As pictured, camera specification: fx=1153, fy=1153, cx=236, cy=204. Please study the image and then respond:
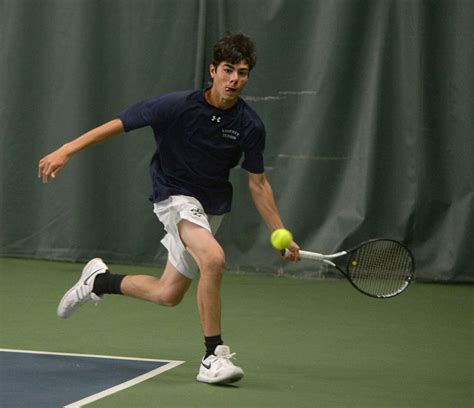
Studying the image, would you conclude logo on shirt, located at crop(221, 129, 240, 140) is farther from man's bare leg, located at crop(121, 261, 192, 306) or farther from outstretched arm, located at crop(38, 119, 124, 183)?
man's bare leg, located at crop(121, 261, 192, 306)

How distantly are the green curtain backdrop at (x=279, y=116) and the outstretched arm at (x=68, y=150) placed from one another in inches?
131

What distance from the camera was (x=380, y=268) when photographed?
5035 mm

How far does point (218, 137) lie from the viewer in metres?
4.90

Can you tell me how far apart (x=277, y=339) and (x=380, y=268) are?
0.94 meters

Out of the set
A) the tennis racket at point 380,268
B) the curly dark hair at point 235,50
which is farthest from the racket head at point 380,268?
the curly dark hair at point 235,50

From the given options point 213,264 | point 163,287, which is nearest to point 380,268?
point 213,264

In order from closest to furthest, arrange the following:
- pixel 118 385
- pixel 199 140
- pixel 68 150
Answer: pixel 118 385
pixel 68 150
pixel 199 140

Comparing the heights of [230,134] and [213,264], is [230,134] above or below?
above

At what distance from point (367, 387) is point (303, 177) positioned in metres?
Result: 3.39

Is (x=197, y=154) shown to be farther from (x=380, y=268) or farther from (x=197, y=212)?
(x=380, y=268)

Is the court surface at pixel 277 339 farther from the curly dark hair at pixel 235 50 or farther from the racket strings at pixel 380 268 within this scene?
the curly dark hair at pixel 235 50

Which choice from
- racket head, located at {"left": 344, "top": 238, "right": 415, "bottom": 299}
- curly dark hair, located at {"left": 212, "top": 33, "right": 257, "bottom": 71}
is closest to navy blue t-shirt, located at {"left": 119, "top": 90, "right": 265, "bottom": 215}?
curly dark hair, located at {"left": 212, "top": 33, "right": 257, "bottom": 71}

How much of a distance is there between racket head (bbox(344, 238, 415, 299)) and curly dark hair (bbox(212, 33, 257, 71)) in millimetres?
962

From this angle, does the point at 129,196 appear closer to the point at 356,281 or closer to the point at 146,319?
the point at 146,319
